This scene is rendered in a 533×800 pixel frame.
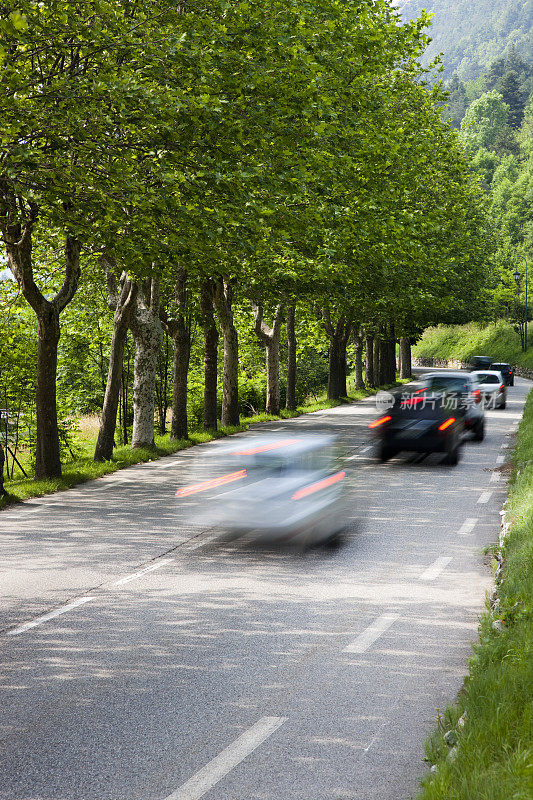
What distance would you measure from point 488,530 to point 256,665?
5.68 m

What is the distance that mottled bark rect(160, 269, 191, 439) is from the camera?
2291 cm

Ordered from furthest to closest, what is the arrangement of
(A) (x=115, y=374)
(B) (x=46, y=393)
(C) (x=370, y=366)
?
1. (C) (x=370, y=366)
2. (A) (x=115, y=374)
3. (B) (x=46, y=393)

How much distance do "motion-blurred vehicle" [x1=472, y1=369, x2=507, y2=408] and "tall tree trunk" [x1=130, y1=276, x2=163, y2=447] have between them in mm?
15814

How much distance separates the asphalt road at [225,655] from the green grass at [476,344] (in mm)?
60388

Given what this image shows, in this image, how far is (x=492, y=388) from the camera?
106ft

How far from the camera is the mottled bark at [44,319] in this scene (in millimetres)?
15172

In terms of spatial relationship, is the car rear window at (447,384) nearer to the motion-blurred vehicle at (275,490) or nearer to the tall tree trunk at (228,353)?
the motion-blurred vehicle at (275,490)

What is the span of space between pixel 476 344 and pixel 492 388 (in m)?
53.7

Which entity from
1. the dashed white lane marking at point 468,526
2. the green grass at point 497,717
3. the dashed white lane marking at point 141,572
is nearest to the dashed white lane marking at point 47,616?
the dashed white lane marking at point 141,572

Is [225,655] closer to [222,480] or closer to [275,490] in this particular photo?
[275,490]

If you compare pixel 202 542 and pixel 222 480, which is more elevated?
pixel 222 480

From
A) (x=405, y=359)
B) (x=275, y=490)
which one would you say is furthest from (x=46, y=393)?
(x=405, y=359)

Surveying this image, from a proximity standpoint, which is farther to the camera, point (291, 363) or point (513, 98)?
point (513, 98)

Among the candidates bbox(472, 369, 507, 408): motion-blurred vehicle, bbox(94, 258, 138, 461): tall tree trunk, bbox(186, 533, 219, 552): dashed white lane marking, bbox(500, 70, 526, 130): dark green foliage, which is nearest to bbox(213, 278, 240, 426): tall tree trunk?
bbox(94, 258, 138, 461): tall tree trunk
